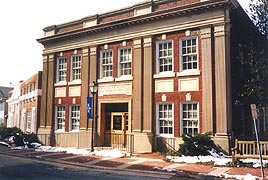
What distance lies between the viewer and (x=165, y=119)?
1800 cm

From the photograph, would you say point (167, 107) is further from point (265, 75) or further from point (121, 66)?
point (265, 75)

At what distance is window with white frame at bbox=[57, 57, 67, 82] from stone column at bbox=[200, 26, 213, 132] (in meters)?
11.3

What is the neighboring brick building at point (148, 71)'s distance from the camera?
16.5 meters

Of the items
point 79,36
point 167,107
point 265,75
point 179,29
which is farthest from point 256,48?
point 79,36

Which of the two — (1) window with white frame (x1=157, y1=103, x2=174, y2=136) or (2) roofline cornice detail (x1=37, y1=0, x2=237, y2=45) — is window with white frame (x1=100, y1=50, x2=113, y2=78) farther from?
(1) window with white frame (x1=157, y1=103, x2=174, y2=136)

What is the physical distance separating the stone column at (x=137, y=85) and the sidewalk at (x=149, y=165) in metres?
2.36

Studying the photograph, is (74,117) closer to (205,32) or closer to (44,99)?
(44,99)

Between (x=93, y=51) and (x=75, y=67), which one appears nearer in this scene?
(x=93, y=51)

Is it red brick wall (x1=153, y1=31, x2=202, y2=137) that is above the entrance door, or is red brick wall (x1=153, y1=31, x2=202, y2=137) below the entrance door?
above

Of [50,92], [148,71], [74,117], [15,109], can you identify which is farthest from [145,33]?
[15,109]

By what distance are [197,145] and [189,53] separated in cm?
547

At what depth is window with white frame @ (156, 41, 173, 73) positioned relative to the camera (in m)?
18.2

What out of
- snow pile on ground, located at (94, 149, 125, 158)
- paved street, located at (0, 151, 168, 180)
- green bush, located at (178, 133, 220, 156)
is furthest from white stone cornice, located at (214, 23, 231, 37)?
Answer: paved street, located at (0, 151, 168, 180)

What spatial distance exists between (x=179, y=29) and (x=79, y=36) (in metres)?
8.25
